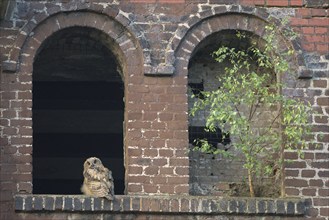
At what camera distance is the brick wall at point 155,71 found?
70.7ft

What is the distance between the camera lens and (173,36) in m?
22.0

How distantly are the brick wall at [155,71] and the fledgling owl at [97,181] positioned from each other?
42 centimetres

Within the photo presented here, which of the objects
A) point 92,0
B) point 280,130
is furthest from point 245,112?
point 92,0

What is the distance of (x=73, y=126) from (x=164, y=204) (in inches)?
163

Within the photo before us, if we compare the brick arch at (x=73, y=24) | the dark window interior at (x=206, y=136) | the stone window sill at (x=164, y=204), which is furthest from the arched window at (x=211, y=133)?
the brick arch at (x=73, y=24)

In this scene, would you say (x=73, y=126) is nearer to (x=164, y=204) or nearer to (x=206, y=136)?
(x=206, y=136)

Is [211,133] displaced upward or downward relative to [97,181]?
upward

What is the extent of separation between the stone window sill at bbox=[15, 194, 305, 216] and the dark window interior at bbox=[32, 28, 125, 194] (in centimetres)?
337

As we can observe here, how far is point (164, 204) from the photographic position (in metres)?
21.3

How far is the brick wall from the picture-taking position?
70.7ft

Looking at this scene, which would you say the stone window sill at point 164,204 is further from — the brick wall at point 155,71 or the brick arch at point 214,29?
the brick arch at point 214,29

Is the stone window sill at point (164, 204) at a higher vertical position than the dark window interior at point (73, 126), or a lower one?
lower

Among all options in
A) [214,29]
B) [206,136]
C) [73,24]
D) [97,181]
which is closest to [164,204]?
[97,181]

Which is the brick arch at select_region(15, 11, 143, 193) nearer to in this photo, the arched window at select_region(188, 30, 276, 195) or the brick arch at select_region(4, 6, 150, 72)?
the brick arch at select_region(4, 6, 150, 72)
